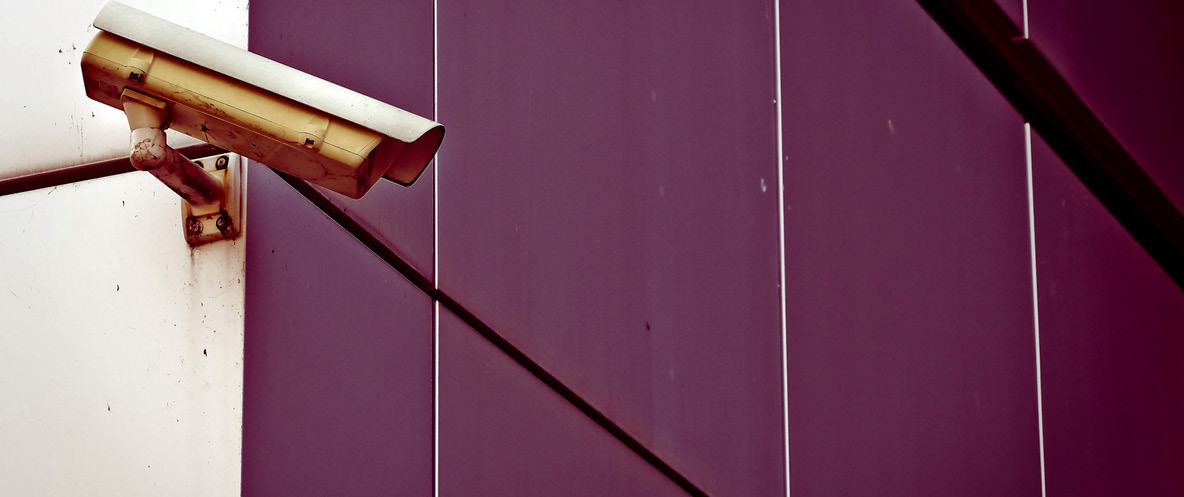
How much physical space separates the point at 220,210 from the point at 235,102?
31cm

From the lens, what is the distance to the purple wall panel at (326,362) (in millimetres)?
1414

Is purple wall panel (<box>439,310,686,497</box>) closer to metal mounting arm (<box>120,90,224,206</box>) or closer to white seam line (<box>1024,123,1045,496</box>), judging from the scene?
metal mounting arm (<box>120,90,224,206</box>)

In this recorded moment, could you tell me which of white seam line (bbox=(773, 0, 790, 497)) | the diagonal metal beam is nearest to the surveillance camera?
white seam line (bbox=(773, 0, 790, 497))

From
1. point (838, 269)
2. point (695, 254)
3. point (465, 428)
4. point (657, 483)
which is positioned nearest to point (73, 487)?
point (465, 428)

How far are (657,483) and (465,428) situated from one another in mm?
306

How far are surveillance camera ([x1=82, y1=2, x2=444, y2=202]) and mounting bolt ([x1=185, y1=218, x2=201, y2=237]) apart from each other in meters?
0.25

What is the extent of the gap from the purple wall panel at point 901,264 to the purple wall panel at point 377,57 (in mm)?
597

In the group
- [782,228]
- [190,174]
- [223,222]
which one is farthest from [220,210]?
[782,228]

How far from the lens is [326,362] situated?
1.44 m

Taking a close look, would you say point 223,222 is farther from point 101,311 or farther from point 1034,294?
point 1034,294

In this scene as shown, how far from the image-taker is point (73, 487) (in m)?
1.40

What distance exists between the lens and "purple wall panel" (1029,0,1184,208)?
1.89m

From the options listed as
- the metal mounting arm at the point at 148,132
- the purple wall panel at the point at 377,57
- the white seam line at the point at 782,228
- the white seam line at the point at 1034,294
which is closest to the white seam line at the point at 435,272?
the purple wall panel at the point at 377,57

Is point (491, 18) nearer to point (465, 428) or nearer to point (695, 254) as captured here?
point (695, 254)
